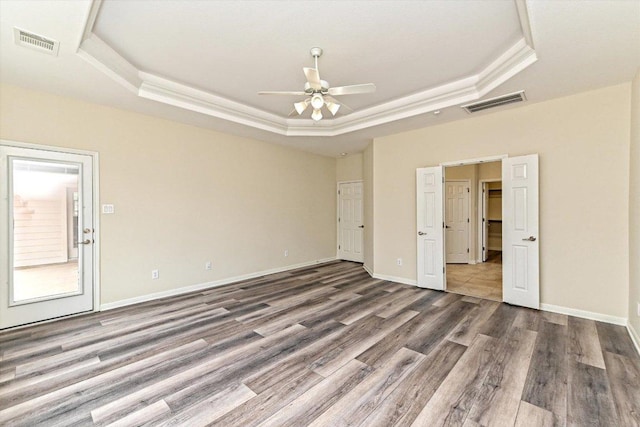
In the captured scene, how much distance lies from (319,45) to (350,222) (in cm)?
495

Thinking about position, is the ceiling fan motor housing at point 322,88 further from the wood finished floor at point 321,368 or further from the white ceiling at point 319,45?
the wood finished floor at point 321,368

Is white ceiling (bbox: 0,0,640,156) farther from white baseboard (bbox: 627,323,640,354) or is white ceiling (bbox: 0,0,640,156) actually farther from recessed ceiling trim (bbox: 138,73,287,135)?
white baseboard (bbox: 627,323,640,354)

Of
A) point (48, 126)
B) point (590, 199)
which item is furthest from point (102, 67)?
point (590, 199)

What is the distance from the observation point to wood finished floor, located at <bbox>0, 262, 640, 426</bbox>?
6.16ft

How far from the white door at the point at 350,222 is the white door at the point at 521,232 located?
345cm

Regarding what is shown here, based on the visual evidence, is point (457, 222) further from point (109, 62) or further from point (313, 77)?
point (109, 62)

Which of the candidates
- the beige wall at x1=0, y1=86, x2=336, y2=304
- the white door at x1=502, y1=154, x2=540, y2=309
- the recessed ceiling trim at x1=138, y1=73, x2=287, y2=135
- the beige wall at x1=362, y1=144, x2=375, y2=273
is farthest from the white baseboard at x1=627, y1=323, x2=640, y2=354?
the recessed ceiling trim at x1=138, y1=73, x2=287, y2=135

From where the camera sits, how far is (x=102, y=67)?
9.46 ft

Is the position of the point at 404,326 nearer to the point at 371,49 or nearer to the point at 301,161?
the point at 371,49

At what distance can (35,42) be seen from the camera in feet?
7.91

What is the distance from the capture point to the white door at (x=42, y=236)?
321 cm

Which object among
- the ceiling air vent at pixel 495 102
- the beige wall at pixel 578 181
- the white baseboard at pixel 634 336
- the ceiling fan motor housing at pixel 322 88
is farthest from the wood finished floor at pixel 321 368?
the ceiling air vent at pixel 495 102

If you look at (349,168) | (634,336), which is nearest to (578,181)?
(634,336)

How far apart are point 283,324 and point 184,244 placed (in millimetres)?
2449
